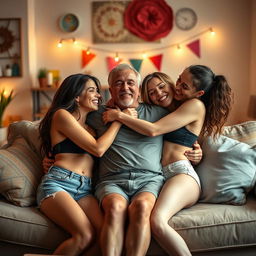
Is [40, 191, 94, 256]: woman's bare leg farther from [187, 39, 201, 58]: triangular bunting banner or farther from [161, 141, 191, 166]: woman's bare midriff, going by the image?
[187, 39, 201, 58]: triangular bunting banner

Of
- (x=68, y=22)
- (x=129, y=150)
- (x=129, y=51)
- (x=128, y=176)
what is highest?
(x=68, y=22)

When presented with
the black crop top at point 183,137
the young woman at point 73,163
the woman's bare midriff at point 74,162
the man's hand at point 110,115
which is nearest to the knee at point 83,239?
the young woman at point 73,163

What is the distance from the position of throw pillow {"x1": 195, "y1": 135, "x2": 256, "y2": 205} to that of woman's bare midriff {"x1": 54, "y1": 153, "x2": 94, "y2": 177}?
26.3 inches

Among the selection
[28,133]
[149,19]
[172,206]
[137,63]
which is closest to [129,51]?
[137,63]

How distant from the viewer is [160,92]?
193 centimetres

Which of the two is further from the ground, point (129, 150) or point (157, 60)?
point (157, 60)

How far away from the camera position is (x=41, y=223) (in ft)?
5.26

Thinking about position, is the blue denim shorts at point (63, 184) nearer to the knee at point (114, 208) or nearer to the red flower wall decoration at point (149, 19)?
the knee at point (114, 208)

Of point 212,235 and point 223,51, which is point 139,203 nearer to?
point 212,235

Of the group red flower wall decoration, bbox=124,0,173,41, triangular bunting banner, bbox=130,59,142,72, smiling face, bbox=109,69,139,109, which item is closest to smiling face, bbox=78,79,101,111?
smiling face, bbox=109,69,139,109

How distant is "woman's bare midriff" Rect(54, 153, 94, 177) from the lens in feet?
5.71

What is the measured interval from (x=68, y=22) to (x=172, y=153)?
3725 mm

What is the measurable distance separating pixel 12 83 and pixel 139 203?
3.86m

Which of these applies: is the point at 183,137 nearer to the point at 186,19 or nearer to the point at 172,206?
the point at 172,206
